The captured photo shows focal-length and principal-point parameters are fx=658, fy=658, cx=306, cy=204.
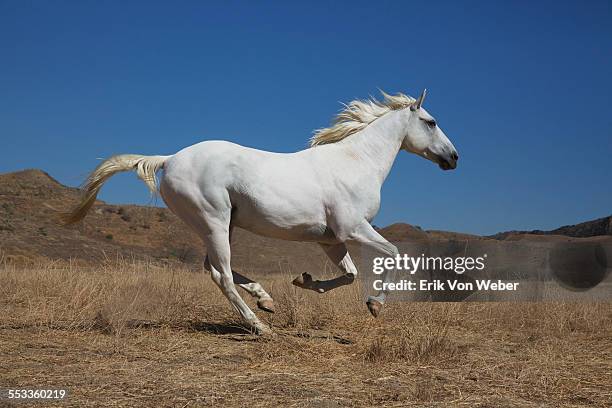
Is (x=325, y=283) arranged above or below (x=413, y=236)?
below

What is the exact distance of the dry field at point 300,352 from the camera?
4434 millimetres

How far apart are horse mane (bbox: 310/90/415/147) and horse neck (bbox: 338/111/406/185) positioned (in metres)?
0.18

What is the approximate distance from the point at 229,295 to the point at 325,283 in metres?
1.11

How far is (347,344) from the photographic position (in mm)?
6648

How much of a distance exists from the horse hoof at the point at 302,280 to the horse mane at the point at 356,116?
1785 mm

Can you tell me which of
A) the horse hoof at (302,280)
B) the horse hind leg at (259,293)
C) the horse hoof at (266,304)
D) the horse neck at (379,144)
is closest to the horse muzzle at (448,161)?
the horse neck at (379,144)

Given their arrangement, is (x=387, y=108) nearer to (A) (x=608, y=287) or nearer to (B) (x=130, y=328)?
(B) (x=130, y=328)

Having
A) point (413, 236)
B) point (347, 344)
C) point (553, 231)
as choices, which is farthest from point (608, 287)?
point (553, 231)

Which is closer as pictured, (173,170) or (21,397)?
(21,397)

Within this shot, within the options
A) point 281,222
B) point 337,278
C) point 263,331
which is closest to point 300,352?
point 263,331

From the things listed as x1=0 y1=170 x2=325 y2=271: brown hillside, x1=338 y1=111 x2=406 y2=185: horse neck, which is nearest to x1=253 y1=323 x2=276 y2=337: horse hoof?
x1=338 y1=111 x2=406 y2=185: horse neck

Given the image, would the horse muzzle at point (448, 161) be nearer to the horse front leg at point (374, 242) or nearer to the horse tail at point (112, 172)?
the horse front leg at point (374, 242)

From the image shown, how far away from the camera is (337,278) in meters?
7.62

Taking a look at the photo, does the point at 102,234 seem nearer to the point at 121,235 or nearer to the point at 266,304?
the point at 121,235
